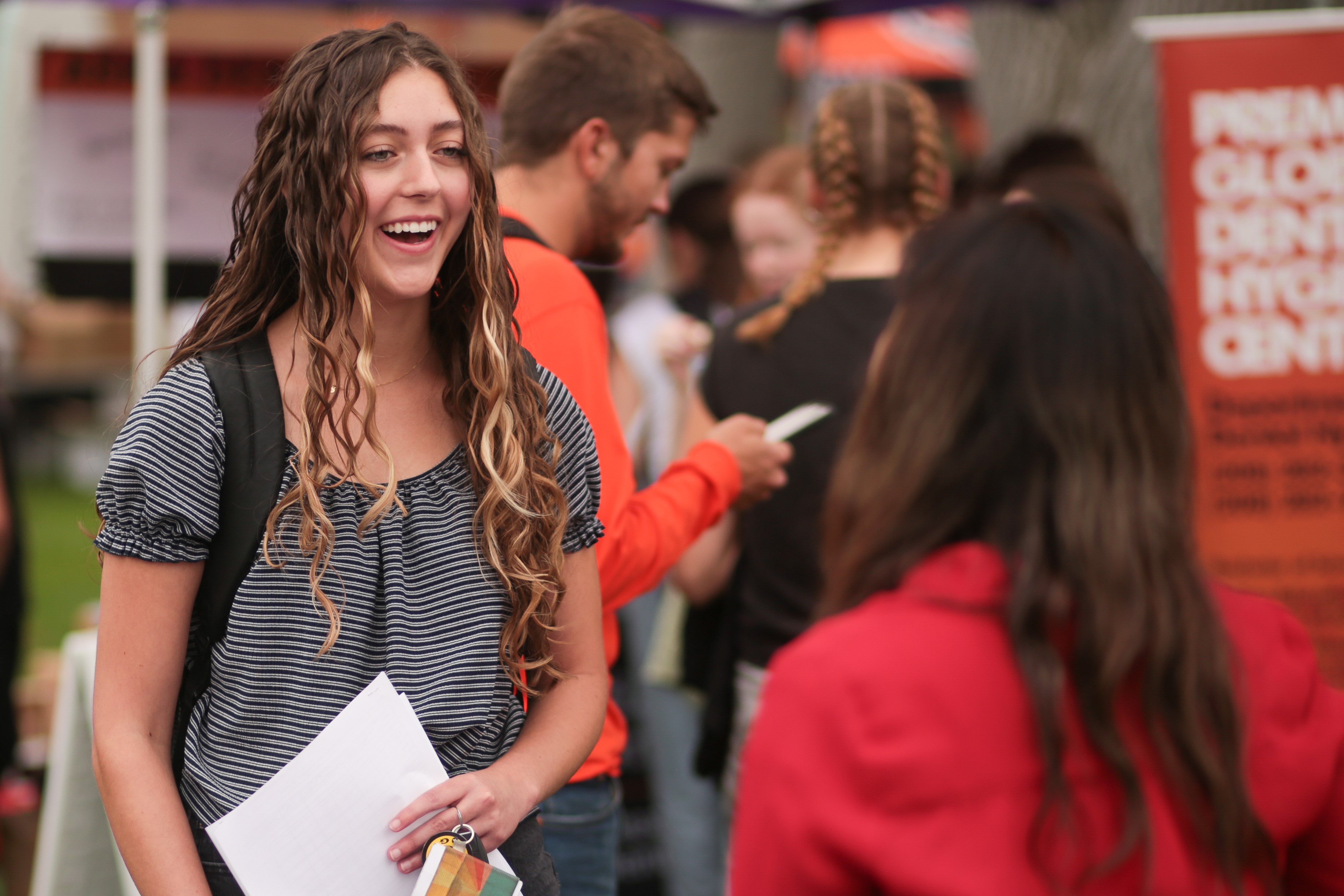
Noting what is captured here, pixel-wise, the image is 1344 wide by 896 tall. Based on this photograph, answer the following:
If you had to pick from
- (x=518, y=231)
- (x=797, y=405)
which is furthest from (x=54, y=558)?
(x=518, y=231)

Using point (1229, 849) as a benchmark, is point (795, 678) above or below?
above

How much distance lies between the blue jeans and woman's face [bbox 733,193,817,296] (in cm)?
214

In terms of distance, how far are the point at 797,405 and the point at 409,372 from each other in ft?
3.78

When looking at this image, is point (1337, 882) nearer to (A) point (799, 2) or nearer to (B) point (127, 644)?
(B) point (127, 644)

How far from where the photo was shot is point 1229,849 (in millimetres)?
1090

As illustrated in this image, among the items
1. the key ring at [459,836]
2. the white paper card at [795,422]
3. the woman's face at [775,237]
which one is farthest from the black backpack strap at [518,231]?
the woman's face at [775,237]

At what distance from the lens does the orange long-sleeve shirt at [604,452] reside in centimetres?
200

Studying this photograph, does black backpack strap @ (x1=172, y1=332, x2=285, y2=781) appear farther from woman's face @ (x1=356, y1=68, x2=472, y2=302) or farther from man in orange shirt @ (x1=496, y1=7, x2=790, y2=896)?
man in orange shirt @ (x1=496, y1=7, x2=790, y2=896)

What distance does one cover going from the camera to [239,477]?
4.87ft

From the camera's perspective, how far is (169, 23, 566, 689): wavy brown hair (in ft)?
5.03

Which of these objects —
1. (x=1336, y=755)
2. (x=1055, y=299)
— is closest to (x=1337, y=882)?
(x=1336, y=755)

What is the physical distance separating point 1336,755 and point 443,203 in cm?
117

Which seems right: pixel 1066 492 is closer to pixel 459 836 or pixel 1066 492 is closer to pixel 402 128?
pixel 459 836

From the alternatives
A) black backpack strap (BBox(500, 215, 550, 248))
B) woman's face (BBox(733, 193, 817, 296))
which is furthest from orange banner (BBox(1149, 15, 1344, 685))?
black backpack strap (BBox(500, 215, 550, 248))
